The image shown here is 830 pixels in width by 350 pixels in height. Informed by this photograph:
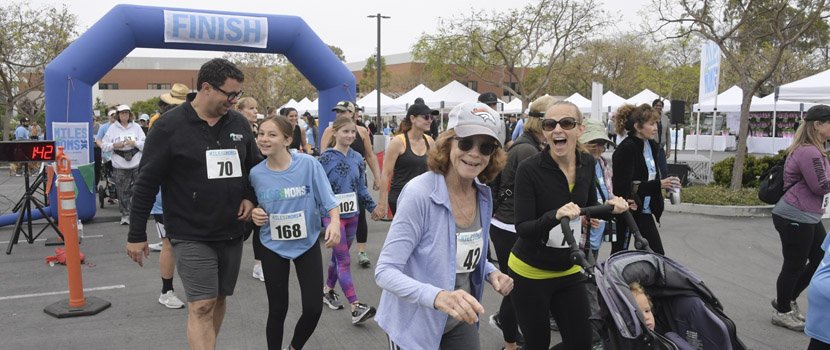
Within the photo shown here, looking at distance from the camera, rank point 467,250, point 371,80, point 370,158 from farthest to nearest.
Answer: point 371,80
point 370,158
point 467,250

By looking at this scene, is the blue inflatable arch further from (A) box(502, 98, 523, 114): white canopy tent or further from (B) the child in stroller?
(A) box(502, 98, 523, 114): white canopy tent

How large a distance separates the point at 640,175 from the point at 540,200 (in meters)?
2.23

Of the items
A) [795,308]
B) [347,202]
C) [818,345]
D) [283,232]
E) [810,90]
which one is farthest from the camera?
[810,90]

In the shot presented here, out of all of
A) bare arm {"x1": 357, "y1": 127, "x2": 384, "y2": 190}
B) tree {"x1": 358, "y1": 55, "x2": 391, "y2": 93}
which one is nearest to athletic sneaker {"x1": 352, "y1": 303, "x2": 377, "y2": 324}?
bare arm {"x1": 357, "y1": 127, "x2": 384, "y2": 190}

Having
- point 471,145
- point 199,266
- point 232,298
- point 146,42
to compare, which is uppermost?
point 146,42

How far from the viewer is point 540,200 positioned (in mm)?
3523

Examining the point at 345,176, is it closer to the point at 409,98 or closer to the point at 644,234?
the point at 644,234

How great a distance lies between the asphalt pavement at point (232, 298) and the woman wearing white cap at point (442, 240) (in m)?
2.33

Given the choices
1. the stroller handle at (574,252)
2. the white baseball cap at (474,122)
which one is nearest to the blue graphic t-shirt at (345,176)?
the stroller handle at (574,252)

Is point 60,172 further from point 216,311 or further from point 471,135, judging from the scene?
point 471,135

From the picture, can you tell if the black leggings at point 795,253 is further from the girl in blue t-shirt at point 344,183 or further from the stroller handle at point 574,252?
the girl in blue t-shirt at point 344,183

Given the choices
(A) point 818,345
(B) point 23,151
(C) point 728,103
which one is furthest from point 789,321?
(C) point 728,103

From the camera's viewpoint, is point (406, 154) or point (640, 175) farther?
point (406, 154)

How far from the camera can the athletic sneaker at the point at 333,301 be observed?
5762mm
